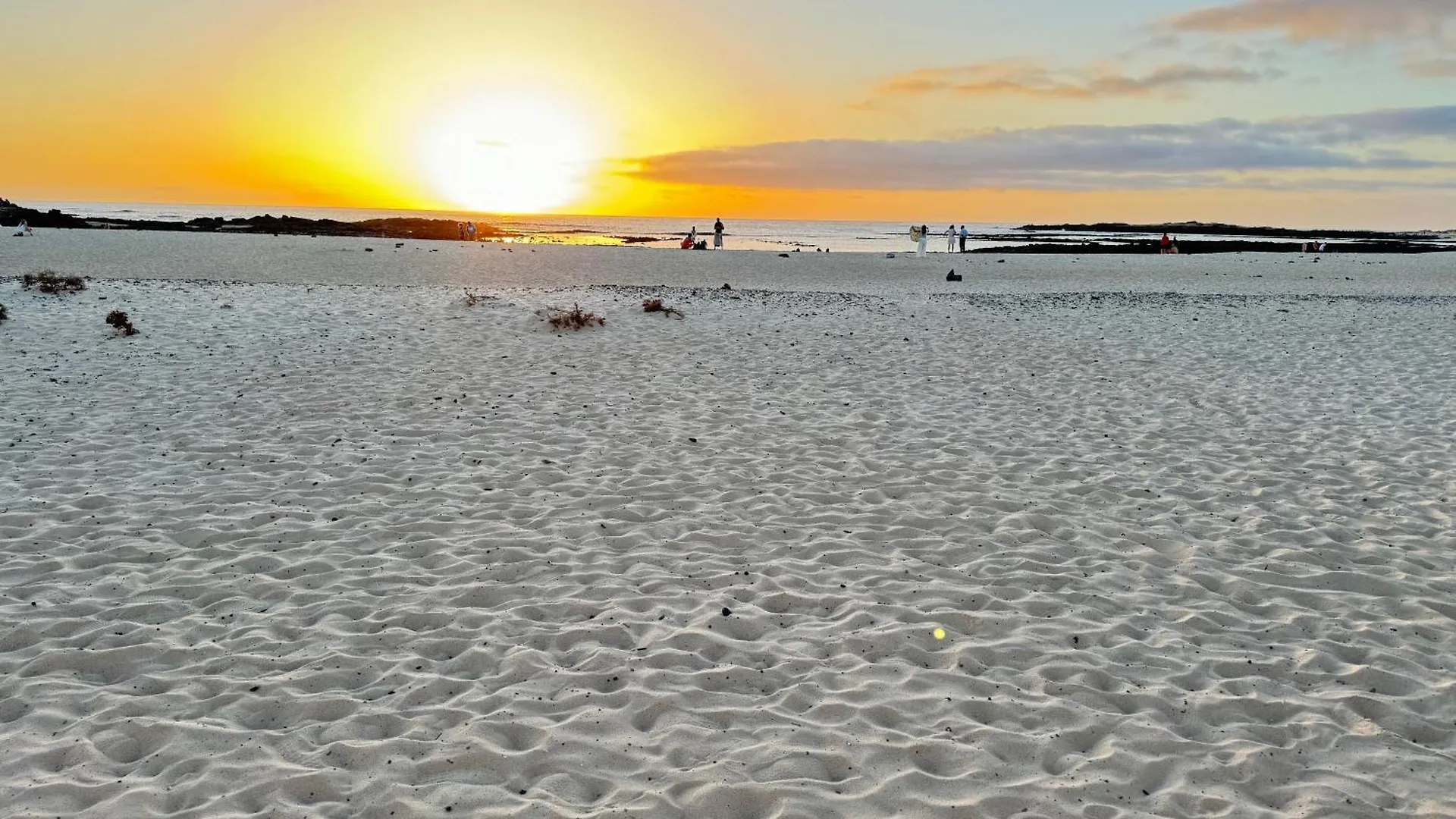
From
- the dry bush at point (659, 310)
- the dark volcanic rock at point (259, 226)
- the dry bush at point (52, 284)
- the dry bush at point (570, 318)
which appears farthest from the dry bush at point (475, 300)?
the dark volcanic rock at point (259, 226)

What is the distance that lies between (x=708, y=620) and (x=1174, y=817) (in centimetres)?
280

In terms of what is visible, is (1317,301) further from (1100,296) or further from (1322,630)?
(1322,630)

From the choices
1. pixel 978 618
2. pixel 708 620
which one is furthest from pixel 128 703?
pixel 978 618

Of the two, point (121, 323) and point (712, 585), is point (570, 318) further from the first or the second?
point (712, 585)

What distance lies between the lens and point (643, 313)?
18.9 metres

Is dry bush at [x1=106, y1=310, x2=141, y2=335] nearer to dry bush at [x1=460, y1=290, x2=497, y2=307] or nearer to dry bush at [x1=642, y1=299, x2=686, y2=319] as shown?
dry bush at [x1=460, y1=290, x2=497, y2=307]

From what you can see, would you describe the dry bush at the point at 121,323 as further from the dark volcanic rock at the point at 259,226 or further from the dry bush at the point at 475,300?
the dark volcanic rock at the point at 259,226

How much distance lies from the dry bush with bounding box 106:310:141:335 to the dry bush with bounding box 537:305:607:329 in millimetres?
6985

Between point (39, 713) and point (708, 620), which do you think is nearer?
point (39, 713)

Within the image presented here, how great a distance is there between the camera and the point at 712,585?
20.1 feet

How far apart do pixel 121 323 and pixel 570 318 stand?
7.60m

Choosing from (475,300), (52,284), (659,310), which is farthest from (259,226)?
(659,310)

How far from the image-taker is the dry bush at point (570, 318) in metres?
16.7

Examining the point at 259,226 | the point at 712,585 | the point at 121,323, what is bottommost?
the point at 712,585
